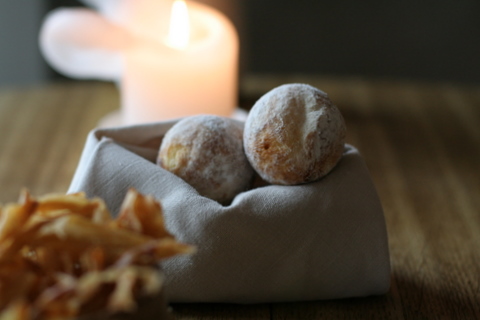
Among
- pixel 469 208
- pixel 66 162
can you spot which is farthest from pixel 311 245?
pixel 66 162

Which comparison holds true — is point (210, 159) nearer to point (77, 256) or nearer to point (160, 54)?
point (77, 256)

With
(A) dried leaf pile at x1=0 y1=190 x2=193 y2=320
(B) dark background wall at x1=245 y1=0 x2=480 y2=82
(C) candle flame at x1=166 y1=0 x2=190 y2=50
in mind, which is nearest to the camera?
(A) dried leaf pile at x1=0 y1=190 x2=193 y2=320

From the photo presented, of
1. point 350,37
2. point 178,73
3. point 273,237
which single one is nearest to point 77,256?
point 273,237

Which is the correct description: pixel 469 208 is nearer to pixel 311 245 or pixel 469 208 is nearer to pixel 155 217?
pixel 311 245

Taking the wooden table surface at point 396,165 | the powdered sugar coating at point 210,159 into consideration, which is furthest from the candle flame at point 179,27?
the powdered sugar coating at point 210,159

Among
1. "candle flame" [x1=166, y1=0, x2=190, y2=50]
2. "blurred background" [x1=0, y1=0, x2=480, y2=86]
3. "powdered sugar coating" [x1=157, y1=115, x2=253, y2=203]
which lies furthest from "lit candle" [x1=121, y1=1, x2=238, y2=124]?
"blurred background" [x1=0, y1=0, x2=480, y2=86]

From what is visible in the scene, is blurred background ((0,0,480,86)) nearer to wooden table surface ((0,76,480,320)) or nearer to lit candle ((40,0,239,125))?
wooden table surface ((0,76,480,320))
